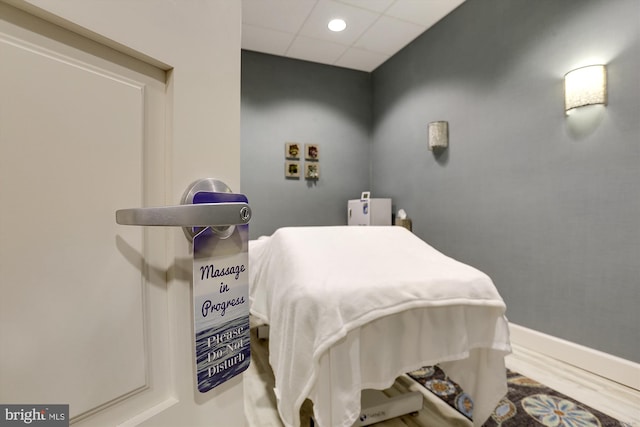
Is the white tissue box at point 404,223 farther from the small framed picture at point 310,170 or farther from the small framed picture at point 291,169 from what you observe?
the small framed picture at point 291,169

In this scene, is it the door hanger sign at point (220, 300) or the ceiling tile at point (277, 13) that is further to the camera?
the ceiling tile at point (277, 13)

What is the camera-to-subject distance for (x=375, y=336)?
3.41 feet

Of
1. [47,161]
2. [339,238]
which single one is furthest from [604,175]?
[47,161]

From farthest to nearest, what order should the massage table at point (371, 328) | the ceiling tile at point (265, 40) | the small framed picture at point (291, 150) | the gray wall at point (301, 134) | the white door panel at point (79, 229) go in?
the small framed picture at point (291, 150)
the gray wall at point (301, 134)
the ceiling tile at point (265, 40)
the massage table at point (371, 328)
the white door panel at point (79, 229)

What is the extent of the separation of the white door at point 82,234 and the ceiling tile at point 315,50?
331 centimetres

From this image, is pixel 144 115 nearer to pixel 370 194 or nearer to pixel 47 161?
pixel 47 161

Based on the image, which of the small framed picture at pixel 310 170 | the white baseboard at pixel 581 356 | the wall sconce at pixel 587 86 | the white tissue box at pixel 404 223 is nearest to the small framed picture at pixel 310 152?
the small framed picture at pixel 310 170

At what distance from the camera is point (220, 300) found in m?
0.34

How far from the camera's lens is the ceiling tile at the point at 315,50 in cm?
321

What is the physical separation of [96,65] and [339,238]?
124 cm

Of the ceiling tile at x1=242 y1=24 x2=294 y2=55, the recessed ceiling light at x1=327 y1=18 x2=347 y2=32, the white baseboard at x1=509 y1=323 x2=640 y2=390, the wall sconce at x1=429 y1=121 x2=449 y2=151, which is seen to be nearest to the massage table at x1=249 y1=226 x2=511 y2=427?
the white baseboard at x1=509 y1=323 x2=640 y2=390

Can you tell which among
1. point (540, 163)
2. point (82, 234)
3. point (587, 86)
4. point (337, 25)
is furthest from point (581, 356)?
point (337, 25)

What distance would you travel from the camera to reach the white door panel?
0.23m

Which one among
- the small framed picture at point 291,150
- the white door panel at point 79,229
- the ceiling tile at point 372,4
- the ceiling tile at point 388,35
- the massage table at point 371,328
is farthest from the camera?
the small framed picture at point 291,150
